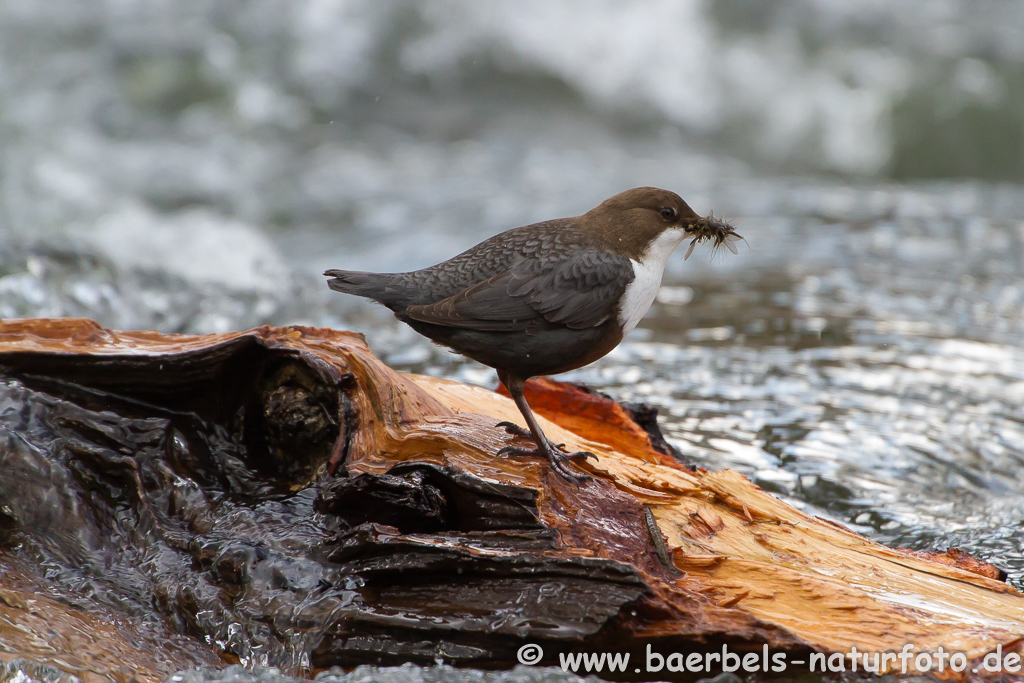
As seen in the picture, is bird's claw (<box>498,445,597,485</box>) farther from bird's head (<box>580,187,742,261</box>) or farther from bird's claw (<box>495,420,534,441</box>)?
bird's head (<box>580,187,742,261</box>)

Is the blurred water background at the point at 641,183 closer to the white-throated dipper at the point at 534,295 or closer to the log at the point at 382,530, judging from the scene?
the log at the point at 382,530

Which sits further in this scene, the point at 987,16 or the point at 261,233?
the point at 987,16

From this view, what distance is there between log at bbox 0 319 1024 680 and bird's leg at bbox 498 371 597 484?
0.14 feet

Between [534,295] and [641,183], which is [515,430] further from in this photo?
[641,183]

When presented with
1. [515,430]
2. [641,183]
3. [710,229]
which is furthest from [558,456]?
[641,183]

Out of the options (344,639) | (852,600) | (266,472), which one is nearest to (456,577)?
(344,639)

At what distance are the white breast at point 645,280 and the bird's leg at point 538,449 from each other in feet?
1.25

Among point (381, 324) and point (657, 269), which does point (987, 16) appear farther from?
point (657, 269)

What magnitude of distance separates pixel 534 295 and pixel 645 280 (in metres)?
0.40

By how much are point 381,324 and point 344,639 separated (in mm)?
3735

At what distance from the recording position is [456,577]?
2.15 meters

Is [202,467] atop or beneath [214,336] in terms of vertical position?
beneath

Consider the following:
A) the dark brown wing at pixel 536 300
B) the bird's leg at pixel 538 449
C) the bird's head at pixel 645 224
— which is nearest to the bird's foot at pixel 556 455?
the bird's leg at pixel 538 449

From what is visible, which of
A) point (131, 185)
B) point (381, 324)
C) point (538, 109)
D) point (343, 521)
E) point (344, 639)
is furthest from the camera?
point (538, 109)
